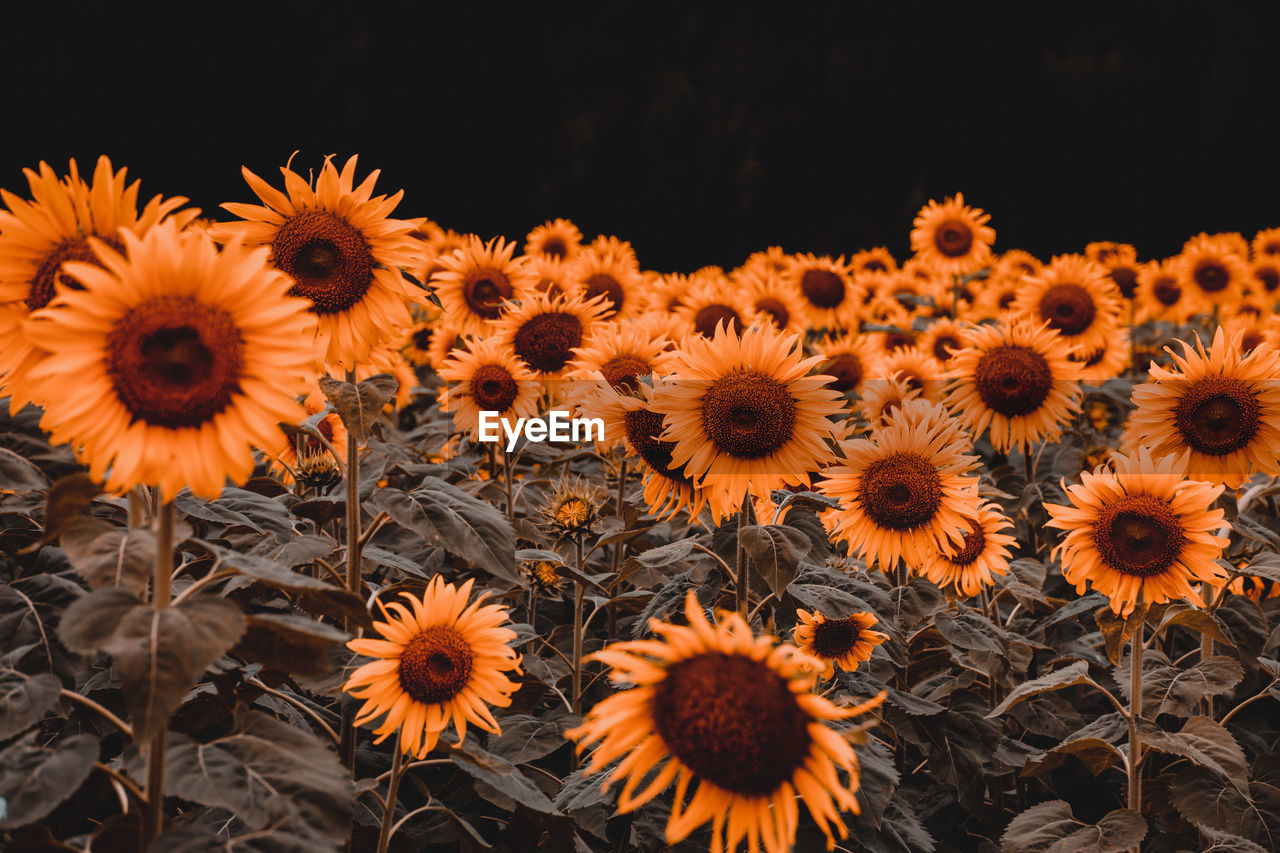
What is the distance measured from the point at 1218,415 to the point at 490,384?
7.87 ft

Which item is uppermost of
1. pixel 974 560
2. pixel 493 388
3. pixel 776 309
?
pixel 776 309

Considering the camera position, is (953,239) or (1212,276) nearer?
(953,239)

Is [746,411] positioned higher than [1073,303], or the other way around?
[1073,303]

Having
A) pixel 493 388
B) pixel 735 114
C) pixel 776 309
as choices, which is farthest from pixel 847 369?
pixel 735 114

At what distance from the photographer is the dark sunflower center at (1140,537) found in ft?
7.58

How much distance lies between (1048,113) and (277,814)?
12442 millimetres

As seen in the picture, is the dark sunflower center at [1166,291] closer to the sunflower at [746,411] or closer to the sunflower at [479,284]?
the sunflower at [479,284]

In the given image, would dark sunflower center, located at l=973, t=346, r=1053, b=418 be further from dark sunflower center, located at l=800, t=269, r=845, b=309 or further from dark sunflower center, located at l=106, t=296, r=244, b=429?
dark sunflower center, located at l=106, t=296, r=244, b=429

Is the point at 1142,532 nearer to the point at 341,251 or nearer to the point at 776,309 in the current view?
the point at 341,251

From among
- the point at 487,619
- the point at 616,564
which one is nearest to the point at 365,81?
the point at 616,564

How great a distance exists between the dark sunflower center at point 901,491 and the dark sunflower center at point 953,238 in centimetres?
437

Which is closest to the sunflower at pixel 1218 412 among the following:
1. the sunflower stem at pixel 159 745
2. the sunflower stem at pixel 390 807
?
the sunflower stem at pixel 390 807

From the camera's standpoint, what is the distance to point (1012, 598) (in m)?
3.40

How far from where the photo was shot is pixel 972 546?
2848 mm
